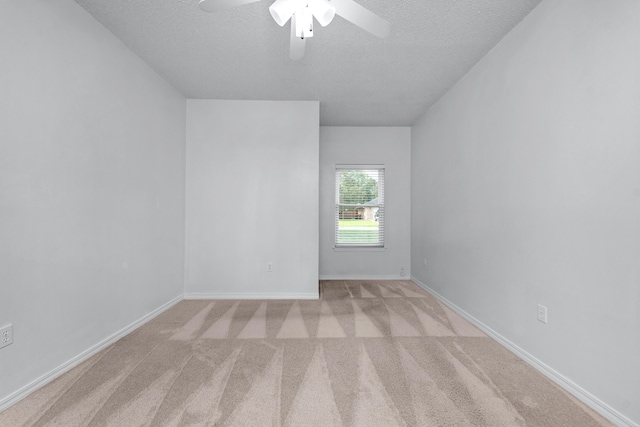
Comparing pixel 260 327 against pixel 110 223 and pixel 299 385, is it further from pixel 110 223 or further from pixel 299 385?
pixel 110 223

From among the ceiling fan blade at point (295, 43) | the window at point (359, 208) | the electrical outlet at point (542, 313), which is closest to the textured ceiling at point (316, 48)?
the ceiling fan blade at point (295, 43)

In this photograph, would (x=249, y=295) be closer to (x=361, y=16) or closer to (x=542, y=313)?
(x=542, y=313)

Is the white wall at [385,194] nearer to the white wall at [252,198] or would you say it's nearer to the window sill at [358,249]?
the window sill at [358,249]

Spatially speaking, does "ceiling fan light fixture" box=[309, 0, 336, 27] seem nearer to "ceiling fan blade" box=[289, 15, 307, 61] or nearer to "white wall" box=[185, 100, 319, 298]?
"ceiling fan blade" box=[289, 15, 307, 61]

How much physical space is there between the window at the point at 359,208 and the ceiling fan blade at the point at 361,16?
353cm

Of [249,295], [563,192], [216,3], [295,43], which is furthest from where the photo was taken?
[249,295]

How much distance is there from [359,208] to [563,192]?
340 centimetres

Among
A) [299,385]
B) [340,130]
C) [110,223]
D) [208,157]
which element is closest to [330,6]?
[299,385]

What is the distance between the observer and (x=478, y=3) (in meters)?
2.08

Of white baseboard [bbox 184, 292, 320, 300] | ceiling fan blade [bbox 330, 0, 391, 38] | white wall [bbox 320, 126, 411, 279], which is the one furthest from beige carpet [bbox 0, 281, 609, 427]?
ceiling fan blade [bbox 330, 0, 391, 38]

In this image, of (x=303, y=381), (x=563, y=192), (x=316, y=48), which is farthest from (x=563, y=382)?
(x=316, y=48)

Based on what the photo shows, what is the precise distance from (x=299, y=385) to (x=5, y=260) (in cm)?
190

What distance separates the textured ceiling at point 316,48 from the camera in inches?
85.7

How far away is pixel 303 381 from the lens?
1.94 metres
